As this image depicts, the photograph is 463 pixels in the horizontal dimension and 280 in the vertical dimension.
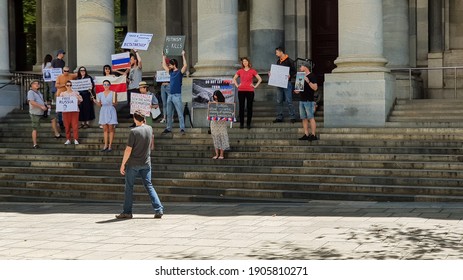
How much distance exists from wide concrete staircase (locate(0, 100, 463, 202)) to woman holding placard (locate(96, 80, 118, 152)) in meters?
0.34

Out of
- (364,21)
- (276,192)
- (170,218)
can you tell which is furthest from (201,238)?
(364,21)

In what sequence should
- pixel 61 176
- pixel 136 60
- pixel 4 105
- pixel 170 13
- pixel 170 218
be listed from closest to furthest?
pixel 170 218, pixel 61 176, pixel 136 60, pixel 4 105, pixel 170 13

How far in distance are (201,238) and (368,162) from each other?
6229 mm

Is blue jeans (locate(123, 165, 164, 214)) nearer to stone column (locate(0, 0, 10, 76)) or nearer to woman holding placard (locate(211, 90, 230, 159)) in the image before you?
woman holding placard (locate(211, 90, 230, 159))

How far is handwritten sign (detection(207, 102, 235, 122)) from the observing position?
18.1 m

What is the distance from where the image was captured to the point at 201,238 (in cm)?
1141

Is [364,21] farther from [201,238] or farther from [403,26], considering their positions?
[201,238]

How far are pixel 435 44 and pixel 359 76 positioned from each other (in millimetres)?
6163

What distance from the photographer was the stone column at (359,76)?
1911cm

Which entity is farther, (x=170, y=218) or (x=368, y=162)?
(x=368, y=162)

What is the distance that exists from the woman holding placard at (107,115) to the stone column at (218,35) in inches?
107

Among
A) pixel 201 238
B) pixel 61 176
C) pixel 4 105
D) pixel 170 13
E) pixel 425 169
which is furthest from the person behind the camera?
pixel 170 13

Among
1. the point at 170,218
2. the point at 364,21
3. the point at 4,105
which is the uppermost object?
the point at 364,21

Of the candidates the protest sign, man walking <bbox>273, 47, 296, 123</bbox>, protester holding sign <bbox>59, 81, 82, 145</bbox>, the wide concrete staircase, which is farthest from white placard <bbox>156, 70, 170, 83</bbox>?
the protest sign
